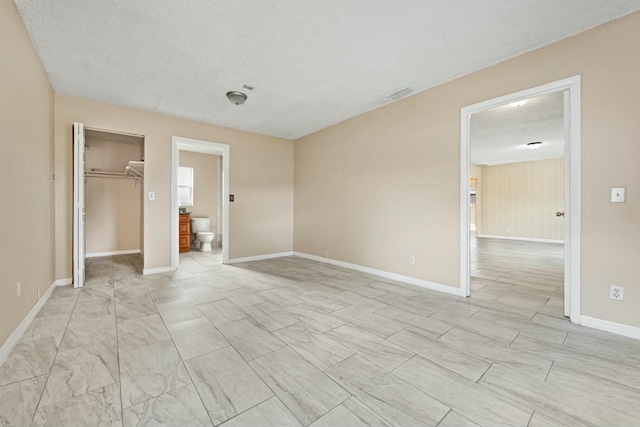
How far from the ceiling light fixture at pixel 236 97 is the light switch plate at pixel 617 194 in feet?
12.7

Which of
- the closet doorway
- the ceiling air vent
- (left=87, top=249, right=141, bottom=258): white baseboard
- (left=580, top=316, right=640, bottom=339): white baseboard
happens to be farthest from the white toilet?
(left=580, top=316, right=640, bottom=339): white baseboard

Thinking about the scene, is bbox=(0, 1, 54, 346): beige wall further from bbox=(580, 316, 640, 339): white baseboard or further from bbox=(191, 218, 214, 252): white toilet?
bbox=(580, 316, 640, 339): white baseboard

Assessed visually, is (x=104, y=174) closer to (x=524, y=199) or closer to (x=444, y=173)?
(x=444, y=173)

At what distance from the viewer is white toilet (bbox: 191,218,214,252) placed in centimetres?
607

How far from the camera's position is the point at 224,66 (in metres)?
2.73

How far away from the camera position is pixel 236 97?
3.37 metres

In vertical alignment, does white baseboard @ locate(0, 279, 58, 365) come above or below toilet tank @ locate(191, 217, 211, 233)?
below

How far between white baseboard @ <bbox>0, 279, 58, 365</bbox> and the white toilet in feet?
10.5

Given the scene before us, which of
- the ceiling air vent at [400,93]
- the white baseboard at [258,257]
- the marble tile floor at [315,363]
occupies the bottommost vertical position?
the marble tile floor at [315,363]

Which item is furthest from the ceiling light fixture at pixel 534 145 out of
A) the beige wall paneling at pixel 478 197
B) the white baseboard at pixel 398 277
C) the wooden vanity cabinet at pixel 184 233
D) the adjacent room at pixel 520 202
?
the wooden vanity cabinet at pixel 184 233

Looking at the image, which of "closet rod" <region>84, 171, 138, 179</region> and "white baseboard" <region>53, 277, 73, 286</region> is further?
"closet rod" <region>84, 171, 138, 179</region>

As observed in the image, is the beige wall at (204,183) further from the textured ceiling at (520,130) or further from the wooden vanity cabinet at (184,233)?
the textured ceiling at (520,130)

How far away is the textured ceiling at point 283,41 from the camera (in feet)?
6.38

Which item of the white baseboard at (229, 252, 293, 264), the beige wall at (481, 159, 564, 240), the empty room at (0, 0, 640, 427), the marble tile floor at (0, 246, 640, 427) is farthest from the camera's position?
the beige wall at (481, 159, 564, 240)
